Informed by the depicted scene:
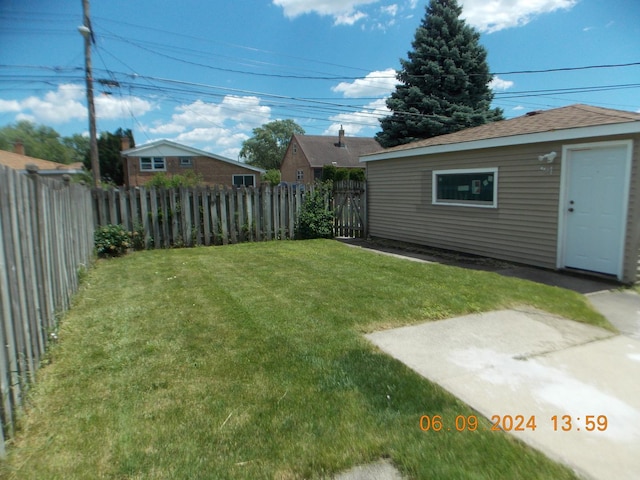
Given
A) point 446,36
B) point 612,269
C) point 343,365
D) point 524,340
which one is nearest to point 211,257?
point 343,365

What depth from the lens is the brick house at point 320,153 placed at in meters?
40.4

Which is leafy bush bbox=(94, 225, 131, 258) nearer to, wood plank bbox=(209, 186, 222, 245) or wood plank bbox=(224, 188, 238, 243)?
wood plank bbox=(209, 186, 222, 245)

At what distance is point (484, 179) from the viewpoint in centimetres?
872

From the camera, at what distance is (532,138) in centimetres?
736

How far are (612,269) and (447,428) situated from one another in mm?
5632

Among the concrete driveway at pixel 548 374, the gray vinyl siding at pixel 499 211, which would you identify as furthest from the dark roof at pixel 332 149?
the concrete driveway at pixel 548 374

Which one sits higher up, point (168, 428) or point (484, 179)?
point (484, 179)

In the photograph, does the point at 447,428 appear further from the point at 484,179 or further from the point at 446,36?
the point at 446,36

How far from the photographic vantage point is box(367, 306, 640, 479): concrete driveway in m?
2.38

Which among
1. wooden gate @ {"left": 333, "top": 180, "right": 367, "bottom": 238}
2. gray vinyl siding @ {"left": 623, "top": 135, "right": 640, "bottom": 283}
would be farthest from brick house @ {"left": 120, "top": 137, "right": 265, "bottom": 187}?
gray vinyl siding @ {"left": 623, "top": 135, "right": 640, "bottom": 283}

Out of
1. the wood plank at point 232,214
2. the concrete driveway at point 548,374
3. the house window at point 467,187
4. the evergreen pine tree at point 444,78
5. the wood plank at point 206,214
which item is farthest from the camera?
the evergreen pine tree at point 444,78
